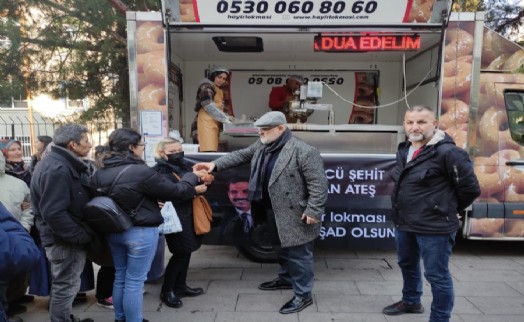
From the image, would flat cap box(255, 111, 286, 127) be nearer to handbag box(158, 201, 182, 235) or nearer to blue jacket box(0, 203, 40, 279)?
handbag box(158, 201, 182, 235)

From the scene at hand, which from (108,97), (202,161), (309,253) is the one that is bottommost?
(309,253)

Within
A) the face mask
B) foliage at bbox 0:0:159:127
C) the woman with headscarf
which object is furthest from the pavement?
foliage at bbox 0:0:159:127

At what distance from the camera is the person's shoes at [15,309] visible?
11.5 ft

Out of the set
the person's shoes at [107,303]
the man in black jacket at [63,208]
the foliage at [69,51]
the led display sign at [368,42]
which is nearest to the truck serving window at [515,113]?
the led display sign at [368,42]

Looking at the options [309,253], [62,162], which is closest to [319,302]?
[309,253]

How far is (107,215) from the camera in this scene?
2656 mm

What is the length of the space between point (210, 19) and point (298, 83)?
1916mm

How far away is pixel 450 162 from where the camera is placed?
276 cm

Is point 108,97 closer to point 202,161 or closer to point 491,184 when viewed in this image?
point 202,161

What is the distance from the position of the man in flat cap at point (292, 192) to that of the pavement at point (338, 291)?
32 centimetres

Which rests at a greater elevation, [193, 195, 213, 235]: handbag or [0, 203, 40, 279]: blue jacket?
[0, 203, 40, 279]: blue jacket

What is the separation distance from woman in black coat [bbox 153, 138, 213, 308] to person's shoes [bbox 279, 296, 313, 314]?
3.20 ft

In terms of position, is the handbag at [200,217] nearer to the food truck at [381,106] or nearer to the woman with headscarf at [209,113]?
the food truck at [381,106]

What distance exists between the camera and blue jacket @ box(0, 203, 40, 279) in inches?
75.7
